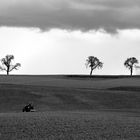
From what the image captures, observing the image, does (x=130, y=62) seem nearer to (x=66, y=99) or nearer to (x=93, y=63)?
(x=93, y=63)

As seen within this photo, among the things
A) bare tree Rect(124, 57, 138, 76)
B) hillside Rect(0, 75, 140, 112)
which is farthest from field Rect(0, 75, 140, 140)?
bare tree Rect(124, 57, 138, 76)

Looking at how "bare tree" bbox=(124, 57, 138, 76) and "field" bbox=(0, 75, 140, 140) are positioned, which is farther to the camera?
"bare tree" bbox=(124, 57, 138, 76)

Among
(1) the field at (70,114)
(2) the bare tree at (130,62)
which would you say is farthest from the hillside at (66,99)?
(2) the bare tree at (130,62)

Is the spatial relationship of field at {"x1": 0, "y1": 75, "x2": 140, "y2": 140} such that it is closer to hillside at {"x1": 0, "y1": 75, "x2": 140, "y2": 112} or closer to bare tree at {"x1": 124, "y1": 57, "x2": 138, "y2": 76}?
hillside at {"x1": 0, "y1": 75, "x2": 140, "y2": 112}

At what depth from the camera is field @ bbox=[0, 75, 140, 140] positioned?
26.5m

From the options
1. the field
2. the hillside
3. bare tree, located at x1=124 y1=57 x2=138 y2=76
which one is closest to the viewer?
the field

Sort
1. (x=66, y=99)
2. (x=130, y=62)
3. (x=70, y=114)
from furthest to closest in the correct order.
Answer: (x=130, y=62) < (x=66, y=99) < (x=70, y=114)

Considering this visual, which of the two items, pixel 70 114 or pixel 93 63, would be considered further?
pixel 93 63

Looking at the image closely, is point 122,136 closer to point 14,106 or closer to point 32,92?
point 14,106

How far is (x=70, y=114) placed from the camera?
1678 inches

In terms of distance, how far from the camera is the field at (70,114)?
26480mm

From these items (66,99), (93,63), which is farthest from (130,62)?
(66,99)

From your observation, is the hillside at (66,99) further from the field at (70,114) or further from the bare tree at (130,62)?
the bare tree at (130,62)

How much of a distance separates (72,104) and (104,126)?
1351 inches
